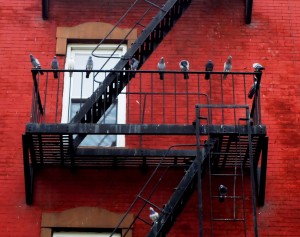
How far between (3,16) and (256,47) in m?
4.66

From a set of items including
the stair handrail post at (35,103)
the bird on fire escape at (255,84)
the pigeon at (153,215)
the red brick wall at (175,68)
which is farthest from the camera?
the red brick wall at (175,68)

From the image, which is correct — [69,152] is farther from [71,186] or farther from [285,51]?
[285,51]

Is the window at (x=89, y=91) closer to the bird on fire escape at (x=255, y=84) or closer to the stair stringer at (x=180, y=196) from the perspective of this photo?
the stair stringer at (x=180, y=196)

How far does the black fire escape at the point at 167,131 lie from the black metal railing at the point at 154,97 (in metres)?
0.02

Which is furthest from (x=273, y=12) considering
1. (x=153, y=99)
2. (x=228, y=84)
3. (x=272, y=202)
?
(x=272, y=202)

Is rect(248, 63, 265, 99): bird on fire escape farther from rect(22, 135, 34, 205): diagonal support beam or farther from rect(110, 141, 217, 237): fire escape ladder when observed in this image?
rect(22, 135, 34, 205): diagonal support beam

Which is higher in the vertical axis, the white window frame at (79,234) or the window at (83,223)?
the window at (83,223)

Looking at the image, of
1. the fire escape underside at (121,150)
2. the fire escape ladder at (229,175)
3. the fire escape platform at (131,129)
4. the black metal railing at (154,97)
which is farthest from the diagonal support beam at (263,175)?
the black metal railing at (154,97)

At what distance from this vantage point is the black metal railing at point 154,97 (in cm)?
1233

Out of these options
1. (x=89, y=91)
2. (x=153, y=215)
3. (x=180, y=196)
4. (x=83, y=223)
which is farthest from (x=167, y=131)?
(x=89, y=91)

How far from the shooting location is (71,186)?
38.4 ft

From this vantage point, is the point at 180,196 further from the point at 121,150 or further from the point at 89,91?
the point at 89,91

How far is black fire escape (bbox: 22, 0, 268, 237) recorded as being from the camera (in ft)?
35.1

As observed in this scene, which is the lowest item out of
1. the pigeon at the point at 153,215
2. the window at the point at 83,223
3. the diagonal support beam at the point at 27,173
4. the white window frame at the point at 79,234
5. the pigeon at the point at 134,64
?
the white window frame at the point at 79,234
